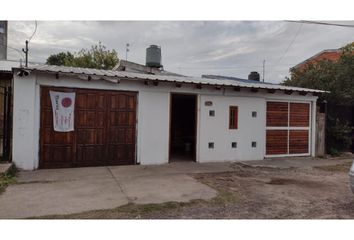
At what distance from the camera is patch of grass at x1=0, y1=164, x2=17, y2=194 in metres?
5.90

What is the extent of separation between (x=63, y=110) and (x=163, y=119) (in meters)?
3.09

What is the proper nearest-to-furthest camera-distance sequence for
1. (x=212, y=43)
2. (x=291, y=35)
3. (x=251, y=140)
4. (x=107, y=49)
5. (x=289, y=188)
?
(x=289, y=188) → (x=251, y=140) → (x=291, y=35) → (x=212, y=43) → (x=107, y=49)

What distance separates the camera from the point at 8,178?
6418 millimetres

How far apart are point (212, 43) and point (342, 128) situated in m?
8.32

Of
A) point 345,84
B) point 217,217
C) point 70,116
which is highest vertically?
point 345,84

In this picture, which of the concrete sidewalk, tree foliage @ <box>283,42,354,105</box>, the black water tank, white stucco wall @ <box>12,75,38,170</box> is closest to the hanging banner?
white stucco wall @ <box>12,75,38,170</box>

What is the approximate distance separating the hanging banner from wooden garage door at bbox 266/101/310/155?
23.6ft

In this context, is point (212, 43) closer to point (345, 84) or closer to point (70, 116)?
point (345, 84)

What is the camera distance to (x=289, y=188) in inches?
249

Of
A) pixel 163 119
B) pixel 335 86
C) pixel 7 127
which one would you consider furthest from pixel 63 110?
pixel 335 86

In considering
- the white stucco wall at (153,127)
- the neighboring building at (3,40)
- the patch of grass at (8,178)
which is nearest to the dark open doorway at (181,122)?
the white stucco wall at (153,127)

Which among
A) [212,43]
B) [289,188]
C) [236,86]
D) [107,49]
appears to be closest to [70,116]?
[236,86]

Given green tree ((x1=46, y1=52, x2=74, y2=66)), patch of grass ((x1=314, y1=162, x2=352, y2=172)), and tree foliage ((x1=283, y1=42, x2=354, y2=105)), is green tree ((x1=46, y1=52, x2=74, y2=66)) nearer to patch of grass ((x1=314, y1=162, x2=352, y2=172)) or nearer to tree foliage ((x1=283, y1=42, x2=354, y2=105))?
tree foliage ((x1=283, y1=42, x2=354, y2=105))

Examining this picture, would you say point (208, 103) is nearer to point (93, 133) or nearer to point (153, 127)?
point (153, 127)
